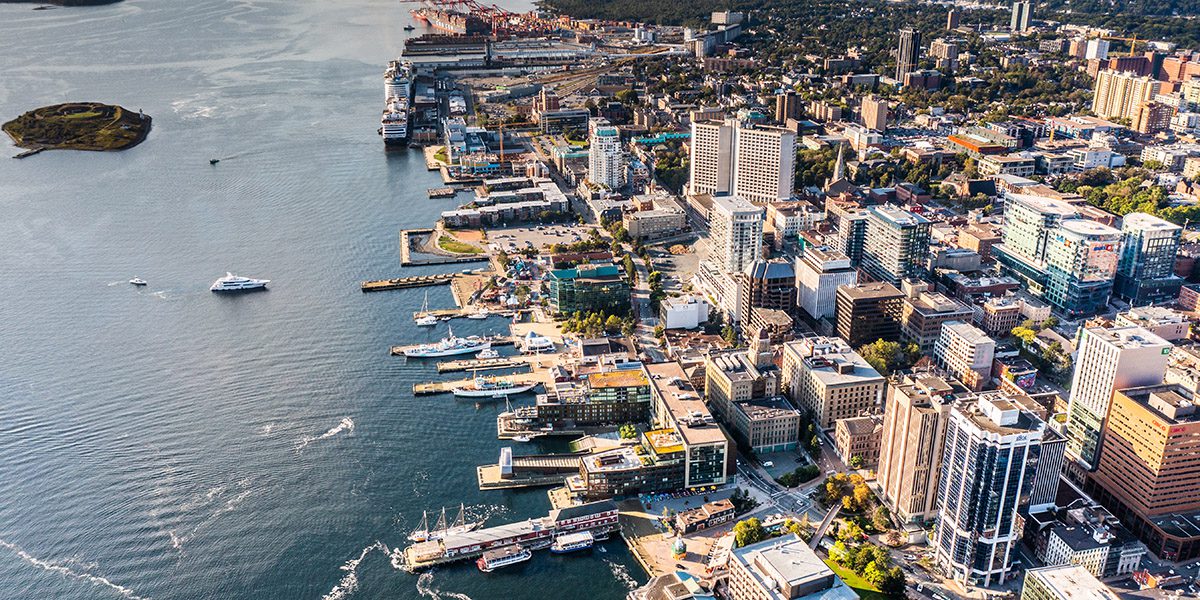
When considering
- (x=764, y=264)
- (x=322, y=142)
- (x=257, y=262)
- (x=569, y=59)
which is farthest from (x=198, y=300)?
(x=569, y=59)

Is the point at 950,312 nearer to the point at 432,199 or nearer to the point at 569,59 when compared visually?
the point at 432,199

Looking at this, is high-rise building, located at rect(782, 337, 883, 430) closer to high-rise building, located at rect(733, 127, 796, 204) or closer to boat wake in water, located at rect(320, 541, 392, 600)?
boat wake in water, located at rect(320, 541, 392, 600)

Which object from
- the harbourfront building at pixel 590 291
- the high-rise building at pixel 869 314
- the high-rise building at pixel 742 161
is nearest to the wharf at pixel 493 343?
the harbourfront building at pixel 590 291

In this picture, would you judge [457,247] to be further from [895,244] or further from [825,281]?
[895,244]

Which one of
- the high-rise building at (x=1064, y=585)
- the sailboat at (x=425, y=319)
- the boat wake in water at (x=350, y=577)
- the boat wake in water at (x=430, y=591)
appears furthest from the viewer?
the sailboat at (x=425, y=319)

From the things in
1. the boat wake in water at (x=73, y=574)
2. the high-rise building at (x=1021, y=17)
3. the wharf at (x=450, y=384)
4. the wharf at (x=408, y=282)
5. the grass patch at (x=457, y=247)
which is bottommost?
the boat wake in water at (x=73, y=574)

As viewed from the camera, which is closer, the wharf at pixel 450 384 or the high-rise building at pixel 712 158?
the wharf at pixel 450 384

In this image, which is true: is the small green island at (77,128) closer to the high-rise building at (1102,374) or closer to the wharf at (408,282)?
the wharf at (408,282)
